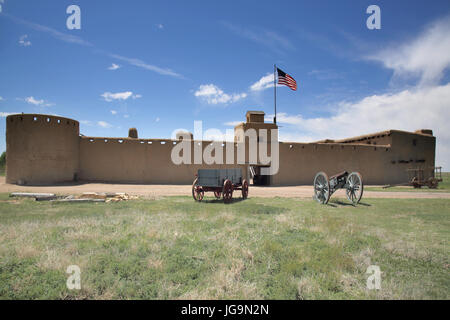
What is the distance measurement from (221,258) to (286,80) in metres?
19.9

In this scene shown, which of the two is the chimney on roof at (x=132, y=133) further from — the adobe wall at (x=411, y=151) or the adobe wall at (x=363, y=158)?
the adobe wall at (x=411, y=151)

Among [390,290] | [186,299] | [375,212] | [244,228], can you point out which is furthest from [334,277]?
[375,212]

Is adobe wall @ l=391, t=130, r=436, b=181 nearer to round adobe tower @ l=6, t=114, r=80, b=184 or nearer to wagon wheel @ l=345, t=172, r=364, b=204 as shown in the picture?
wagon wheel @ l=345, t=172, r=364, b=204

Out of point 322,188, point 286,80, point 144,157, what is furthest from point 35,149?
point 286,80

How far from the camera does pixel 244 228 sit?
17.6ft

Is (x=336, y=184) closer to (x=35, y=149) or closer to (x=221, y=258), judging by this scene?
(x=221, y=258)

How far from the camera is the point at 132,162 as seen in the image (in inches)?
731

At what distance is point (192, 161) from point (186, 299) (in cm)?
1665

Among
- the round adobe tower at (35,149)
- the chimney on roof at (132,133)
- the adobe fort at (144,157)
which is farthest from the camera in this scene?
the chimney on roof at (132,133)

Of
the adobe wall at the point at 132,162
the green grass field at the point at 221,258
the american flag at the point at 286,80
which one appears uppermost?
the american flag at the point at 286,80

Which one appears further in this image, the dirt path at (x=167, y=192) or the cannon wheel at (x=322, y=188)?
the dirt path at (x=167, y=192)

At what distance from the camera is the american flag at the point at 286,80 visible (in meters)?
20.7

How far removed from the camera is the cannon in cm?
953

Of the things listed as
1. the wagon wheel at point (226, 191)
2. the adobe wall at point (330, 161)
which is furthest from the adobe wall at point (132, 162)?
the wagon wheel at point (226, 191)
